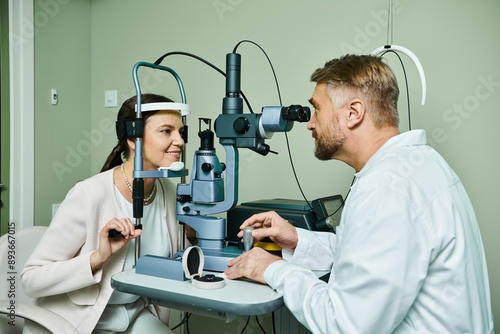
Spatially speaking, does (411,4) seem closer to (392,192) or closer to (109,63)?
(392,192)

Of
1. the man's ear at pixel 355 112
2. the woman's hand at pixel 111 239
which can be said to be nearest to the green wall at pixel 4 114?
the woman's hand at pixel 111 239

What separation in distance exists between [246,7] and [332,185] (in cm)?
102

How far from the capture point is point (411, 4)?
174 cm

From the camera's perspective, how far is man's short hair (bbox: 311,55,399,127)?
110 cm

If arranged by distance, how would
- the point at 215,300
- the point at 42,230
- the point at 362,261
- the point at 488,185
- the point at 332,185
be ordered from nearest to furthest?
the point at 362,261 < the point at 215,300 < the point at 42,230 < the point at 488,185 < the point at 332,185

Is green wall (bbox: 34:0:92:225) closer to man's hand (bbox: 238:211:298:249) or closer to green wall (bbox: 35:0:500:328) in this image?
green wall (bbox: 35:0:500:328)

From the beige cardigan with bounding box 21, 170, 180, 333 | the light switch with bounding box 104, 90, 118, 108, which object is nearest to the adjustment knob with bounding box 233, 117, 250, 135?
the beige cardigan with bounding box 21, 170, 180, 333

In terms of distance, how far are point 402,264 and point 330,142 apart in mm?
452

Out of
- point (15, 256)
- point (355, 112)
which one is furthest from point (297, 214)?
point (15, 256)

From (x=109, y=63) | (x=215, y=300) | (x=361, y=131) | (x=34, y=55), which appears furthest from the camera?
(x=109, y=63)

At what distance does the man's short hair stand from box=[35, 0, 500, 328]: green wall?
70 centimetres

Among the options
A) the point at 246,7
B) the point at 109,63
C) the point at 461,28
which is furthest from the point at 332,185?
the point at 109,63

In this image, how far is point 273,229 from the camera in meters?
1.22

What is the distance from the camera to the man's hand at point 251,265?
3.41 ft
